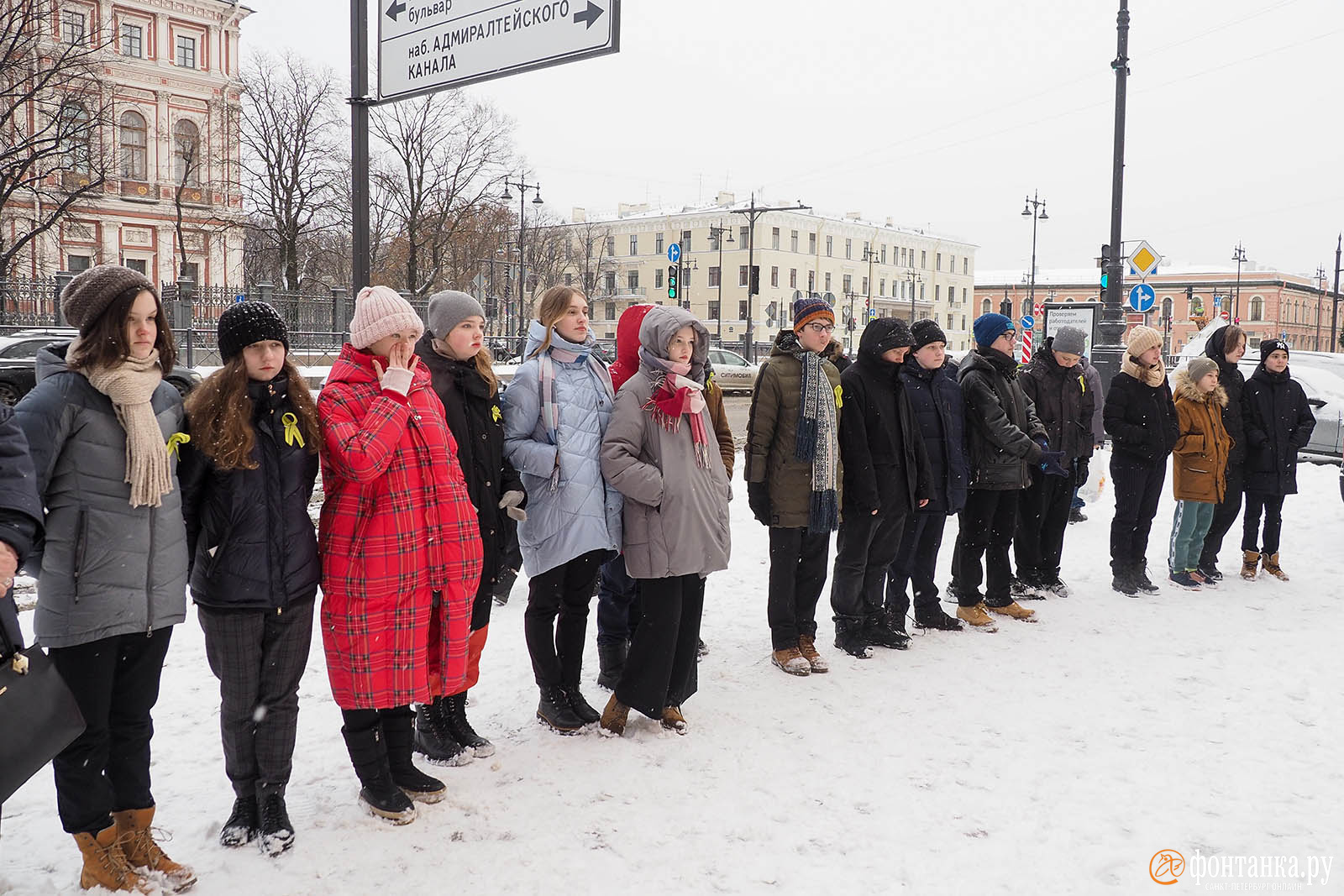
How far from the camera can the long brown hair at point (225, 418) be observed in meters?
3.08

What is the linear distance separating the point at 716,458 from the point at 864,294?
91120 mm

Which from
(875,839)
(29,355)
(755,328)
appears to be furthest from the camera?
(755,328)

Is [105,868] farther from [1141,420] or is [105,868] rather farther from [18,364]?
[18,364]

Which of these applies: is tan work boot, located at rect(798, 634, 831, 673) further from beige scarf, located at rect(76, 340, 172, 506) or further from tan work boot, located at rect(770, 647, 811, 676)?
beige scarf, located at rect(76, 340, 172, 506)

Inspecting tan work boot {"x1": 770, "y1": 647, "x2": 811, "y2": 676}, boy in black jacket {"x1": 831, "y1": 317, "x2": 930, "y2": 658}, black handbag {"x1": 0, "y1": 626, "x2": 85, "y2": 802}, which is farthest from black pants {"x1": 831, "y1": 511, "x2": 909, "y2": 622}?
black handbag {"x1": 0, "y1": 626, "x2": 85, "y2": 802}

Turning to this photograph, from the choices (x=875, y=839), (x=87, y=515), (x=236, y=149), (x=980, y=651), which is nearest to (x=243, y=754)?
(x=87, y=515)

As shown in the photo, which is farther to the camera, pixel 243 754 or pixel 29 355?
pixel 29 355

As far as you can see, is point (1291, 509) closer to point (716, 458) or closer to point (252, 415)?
point (716, 458)

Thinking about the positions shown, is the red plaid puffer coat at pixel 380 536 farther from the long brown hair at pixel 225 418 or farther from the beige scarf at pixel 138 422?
the beige scarf at pixel 138 422

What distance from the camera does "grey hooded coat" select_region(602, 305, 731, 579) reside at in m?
4.23

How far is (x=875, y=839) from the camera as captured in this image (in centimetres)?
347

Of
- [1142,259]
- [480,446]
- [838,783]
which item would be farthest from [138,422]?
[1142,259]

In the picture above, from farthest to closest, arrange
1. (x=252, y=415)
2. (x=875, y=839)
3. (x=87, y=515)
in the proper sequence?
(x=875, y=839) → (x=252, y=415) → (x=87, y=515)

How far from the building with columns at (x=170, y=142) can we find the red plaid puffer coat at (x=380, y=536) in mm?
43519
